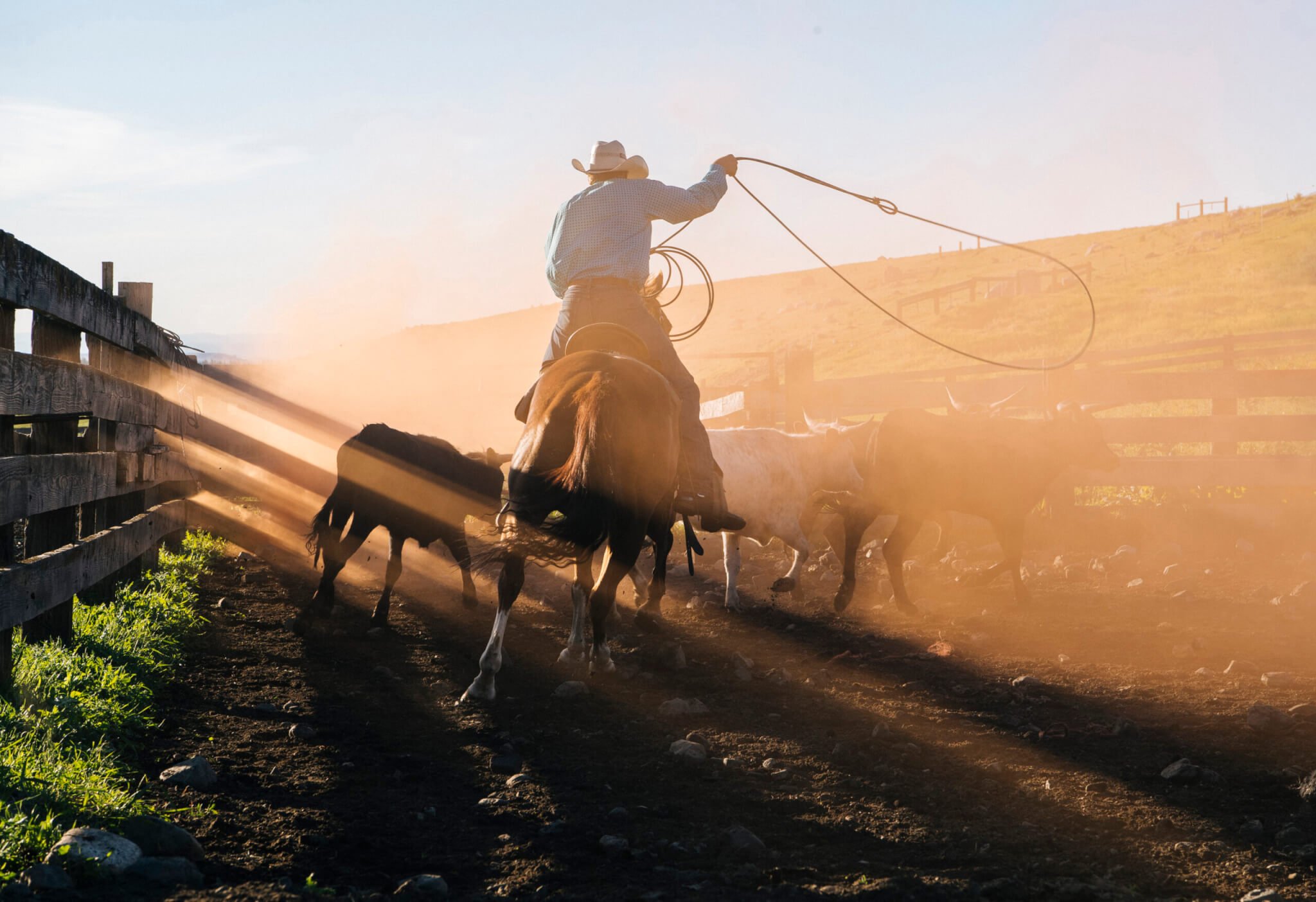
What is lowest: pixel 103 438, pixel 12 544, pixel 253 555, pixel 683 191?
pixel 253 555

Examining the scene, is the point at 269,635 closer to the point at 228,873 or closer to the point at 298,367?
the point at 228,873

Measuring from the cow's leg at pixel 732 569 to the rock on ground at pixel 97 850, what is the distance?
242 inches

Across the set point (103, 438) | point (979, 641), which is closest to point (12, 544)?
point (103, 438)

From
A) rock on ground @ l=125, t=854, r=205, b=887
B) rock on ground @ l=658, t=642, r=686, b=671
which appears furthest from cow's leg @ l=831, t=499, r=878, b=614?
rock on ground @ l=125, t=854, r=205, b=887

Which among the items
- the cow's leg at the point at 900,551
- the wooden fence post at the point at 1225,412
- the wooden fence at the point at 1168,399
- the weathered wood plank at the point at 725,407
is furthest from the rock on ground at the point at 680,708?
the weathered wood plank at the point at 725,407

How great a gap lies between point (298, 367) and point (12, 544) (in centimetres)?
8359

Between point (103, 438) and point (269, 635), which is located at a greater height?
point (103, 438)

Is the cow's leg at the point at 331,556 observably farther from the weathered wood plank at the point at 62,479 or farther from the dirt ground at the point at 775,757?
the weathered wood plank at the point at 62,479

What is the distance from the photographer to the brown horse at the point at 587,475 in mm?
5355

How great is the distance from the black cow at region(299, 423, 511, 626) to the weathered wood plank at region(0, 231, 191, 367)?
1.74 meters

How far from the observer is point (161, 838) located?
3090 mm

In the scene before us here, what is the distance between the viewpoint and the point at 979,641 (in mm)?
7145

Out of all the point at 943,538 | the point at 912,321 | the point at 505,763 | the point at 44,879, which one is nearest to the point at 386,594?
the point at 505,763

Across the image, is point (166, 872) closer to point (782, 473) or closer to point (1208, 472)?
point (782, 473)
